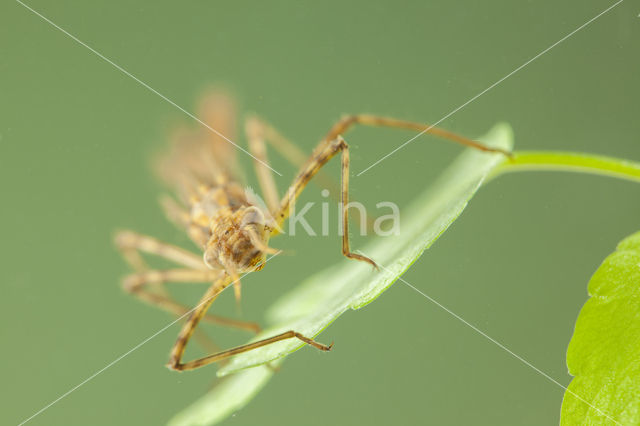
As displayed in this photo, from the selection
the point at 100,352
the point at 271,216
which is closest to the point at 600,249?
the point at 271,216

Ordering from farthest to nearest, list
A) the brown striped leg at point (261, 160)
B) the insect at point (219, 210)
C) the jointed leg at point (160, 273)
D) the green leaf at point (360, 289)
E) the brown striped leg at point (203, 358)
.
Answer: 1. the jointed leg at point (160, 273)
2. the brown striped leg at point (261, 160)
3. the insect at point (219, 210)
4. the brown striped leg at point (203, 358)
5. the green leaf at point (360, 289)

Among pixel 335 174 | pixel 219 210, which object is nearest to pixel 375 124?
pixel 335 174

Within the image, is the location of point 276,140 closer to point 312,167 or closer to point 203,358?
point 312,167

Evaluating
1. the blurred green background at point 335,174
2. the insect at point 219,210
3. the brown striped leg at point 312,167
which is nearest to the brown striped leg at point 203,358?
the insect at point 219,210

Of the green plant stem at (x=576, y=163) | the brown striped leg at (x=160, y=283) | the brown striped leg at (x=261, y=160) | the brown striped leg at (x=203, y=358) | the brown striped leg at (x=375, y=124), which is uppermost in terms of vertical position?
the green plant stem at (x=576, y=163)

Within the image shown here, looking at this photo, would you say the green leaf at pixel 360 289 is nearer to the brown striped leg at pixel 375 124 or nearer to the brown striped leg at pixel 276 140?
the brown striped leg at pixel 375 124

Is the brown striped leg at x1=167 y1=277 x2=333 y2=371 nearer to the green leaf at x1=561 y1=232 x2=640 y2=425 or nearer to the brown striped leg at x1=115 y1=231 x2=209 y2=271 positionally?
the brown striped leg at x1=115 y1=231 x2=209 y2=271

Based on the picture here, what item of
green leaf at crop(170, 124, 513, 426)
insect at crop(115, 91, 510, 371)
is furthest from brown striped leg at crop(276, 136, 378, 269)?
green leaf at crop(170, 124, 513, 426)

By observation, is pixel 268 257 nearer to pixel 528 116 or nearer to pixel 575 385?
pixel 575 385
